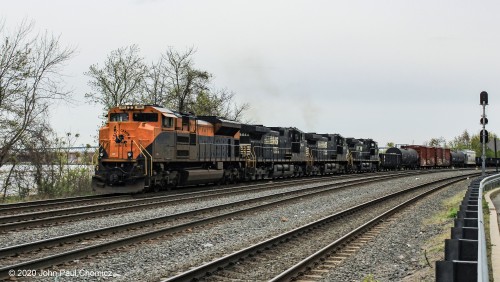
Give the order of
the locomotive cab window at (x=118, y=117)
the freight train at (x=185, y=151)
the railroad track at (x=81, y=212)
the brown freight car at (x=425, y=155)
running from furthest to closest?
1. the brown freight car at (x=425, y=155)
2. the locomotive cab window at (x=118, y=117)
3. the freight train at (x=185, y=151)
4. the railroad track at (x=81, y=212)

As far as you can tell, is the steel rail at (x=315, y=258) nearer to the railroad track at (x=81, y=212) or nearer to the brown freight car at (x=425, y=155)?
the railroad track at (x=81, y=212)

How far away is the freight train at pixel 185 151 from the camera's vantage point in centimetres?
1983

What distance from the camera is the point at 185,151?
22.4 m

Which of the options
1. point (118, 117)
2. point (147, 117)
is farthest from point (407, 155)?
point (118, 117)

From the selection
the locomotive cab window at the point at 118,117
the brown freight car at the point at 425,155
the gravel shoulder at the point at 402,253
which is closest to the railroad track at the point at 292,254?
the gravel shoulder at the point at 402,253

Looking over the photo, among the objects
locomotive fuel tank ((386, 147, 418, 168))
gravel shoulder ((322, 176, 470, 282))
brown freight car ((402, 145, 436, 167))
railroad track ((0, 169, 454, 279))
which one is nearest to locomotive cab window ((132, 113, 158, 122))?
railroad track ((0, 169, 454, 279))

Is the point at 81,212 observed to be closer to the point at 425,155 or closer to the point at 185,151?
the point at 185,151

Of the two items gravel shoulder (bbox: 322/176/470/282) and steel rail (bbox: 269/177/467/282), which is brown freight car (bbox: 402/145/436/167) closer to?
gravel shoulder (bbox: 322/176/470/282)

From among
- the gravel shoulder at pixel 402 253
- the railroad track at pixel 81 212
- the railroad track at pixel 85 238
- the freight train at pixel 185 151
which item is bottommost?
the gravel shoulder at pixel 402 253

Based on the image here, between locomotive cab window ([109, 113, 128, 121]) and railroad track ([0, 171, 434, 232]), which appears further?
locomotive cab window ([109, 113, 128, 121])

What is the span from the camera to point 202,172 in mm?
Result: 23531

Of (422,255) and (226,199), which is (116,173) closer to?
(226,199)

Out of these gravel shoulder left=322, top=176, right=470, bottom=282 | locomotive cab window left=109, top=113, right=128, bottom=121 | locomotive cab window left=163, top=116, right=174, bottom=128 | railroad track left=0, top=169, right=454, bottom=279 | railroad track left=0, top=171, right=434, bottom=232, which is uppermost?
locomotive cab window left=109, top=113, right=128, bottom=121

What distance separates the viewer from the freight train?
19.8 meters
